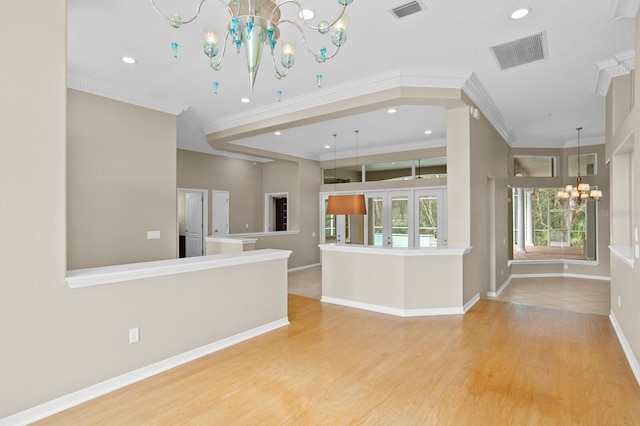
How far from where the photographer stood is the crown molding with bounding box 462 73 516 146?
4271mm

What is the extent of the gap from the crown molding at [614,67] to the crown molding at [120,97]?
533 centimetres

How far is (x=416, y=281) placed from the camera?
4.56 metres

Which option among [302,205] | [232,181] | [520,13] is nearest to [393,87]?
[520,13]

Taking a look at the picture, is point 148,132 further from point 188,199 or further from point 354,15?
point 188,199

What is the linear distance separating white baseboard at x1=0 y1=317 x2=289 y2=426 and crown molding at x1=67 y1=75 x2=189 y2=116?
342 cm

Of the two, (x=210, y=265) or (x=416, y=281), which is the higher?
(x=210, y=265)

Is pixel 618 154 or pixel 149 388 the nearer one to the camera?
pixel 149 388

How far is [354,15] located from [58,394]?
11.8ft

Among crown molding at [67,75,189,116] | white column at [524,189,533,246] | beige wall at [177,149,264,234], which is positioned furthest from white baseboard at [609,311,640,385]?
beige wall at [177,149,264,234]

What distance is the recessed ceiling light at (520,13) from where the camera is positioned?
2.85 m

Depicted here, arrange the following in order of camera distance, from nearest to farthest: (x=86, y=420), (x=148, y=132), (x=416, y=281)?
(x=86, y=420), (x=416, y=281), (x=148, y=132)

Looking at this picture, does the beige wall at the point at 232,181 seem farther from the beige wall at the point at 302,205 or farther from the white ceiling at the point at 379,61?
the white ceiling at the point at 379,61

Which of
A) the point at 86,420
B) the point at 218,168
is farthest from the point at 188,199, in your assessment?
the point at 86,420

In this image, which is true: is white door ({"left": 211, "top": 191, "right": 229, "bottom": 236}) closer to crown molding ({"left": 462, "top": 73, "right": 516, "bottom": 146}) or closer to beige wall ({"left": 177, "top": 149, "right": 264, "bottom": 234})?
beige wall ({"left": 177, "top": 149, "right": 264, "bottom": 234})
